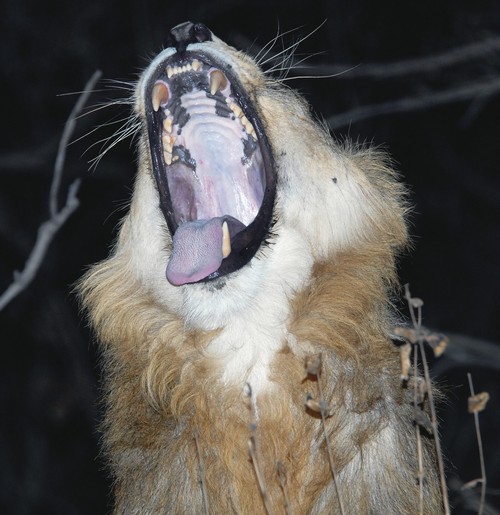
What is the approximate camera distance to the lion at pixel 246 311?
4.18m

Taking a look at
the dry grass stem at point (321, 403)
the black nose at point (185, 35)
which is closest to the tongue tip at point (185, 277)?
the dry grass stem at point (321, 403)

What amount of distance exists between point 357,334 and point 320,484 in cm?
66

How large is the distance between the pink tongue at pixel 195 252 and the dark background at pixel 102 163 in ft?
15.6

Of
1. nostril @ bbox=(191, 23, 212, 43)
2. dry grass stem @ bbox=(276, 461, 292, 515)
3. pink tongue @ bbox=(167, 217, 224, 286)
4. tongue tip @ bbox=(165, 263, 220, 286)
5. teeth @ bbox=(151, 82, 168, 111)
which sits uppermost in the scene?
nostril @ bbox=(191, 23, 212, 43)

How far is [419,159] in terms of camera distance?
1098 cm

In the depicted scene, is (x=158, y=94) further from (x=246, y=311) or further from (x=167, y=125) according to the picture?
(x=246, y=311)

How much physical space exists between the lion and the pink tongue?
1cm

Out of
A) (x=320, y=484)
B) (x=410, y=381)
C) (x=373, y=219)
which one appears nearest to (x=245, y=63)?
(x=373, y=219)

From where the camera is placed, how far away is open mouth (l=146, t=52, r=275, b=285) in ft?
14.1

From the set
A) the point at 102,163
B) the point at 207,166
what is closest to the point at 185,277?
the point at 207,166

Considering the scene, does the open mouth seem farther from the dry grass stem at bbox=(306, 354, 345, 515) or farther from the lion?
the dry grass stem at bbox=(306, 354, 345, 515)

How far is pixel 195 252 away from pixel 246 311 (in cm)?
34

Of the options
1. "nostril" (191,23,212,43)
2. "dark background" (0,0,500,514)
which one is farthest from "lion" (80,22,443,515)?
"dark background" (0,0,500,514)

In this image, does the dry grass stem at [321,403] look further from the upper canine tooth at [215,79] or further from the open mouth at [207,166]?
the upper canine tooth at [215,79]
